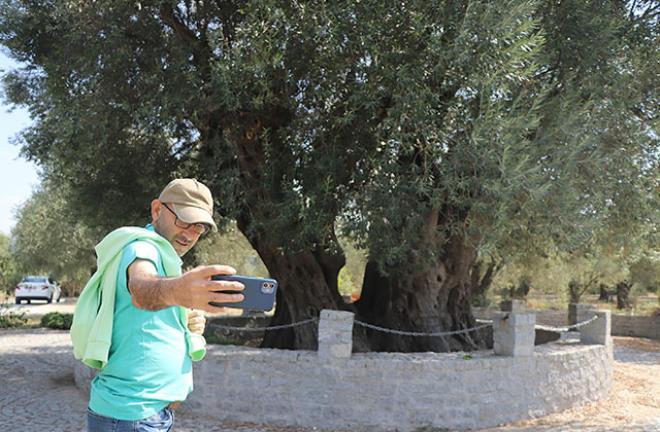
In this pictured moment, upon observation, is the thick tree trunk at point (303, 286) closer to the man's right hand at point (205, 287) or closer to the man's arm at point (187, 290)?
the man's arm at point (187, 290)

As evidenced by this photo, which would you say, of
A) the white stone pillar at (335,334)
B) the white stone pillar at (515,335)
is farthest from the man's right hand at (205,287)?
the white stone pillar at (515,335)

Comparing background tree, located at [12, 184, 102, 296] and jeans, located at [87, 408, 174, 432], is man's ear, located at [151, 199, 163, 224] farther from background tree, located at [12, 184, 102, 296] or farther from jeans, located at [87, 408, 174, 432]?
background tree, located at [12, 184, 102, 296]

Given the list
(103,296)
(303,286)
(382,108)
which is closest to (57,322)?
(303,286)

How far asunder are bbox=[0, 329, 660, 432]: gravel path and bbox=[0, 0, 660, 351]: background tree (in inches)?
99.6

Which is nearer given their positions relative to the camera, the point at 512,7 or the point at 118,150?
the point at 512,7

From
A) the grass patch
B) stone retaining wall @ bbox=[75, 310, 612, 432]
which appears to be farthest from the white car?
stone retaining wall @ bbox=[75, 310, 612, 432]

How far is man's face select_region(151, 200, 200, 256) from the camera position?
253 cm

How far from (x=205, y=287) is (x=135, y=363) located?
2.08 feet

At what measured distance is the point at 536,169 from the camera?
7.10 meters

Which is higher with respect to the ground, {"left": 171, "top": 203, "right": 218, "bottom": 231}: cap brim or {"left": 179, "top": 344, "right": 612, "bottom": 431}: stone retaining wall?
{"left": 171, "top": 203, "right": 218, "bottom": 231}: cap brim

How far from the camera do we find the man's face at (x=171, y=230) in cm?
253

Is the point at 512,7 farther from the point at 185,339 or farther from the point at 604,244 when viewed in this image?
the point at 185,339

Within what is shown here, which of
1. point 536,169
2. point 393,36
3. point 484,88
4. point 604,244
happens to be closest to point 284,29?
point 393,36

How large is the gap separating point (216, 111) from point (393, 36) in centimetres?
282
